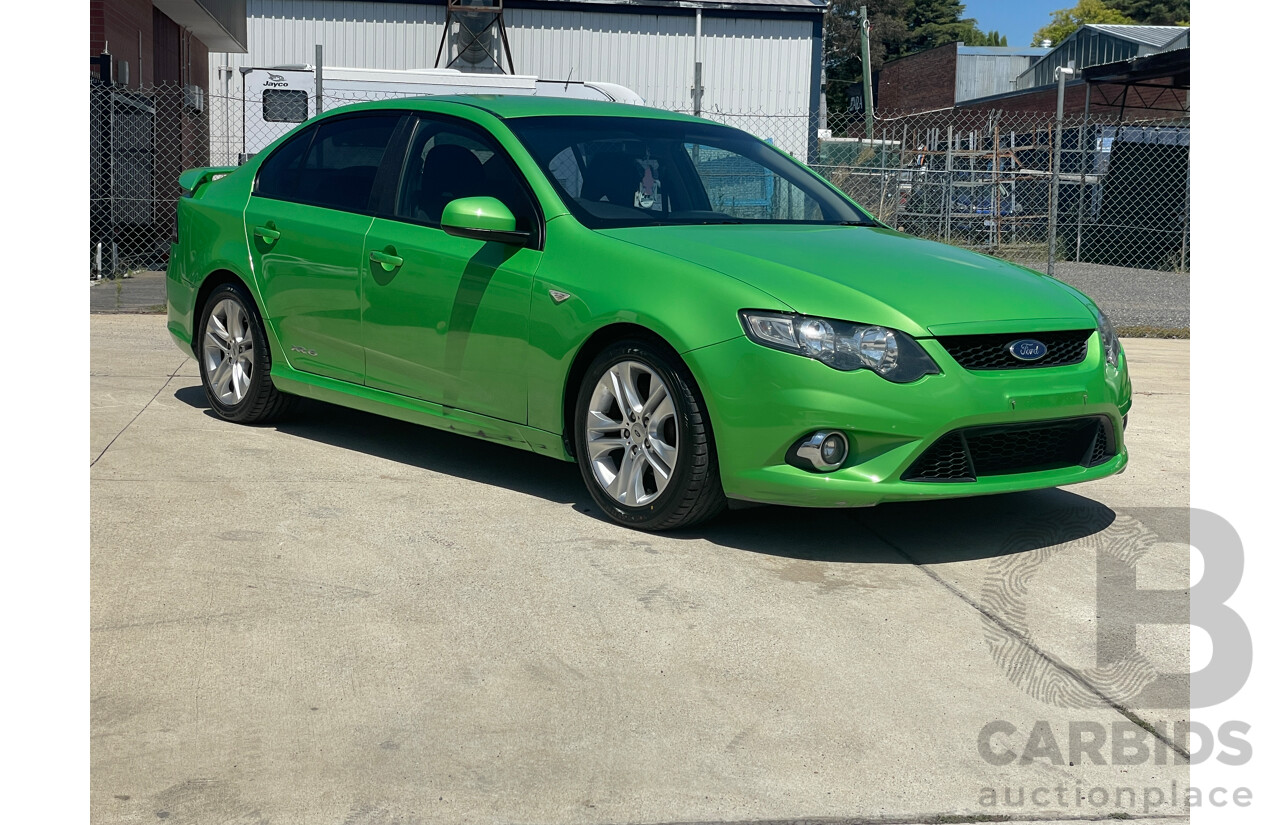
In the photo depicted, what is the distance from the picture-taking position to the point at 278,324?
662 cm

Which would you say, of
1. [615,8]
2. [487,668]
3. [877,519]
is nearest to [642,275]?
[877,519]

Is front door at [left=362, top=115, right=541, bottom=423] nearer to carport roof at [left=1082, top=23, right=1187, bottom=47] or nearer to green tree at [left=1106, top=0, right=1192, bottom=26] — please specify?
carport roof at [left=1082, top=23, right=1187, bottom=47]

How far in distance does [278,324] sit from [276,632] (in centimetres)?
281

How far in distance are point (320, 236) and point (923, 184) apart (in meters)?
18.3

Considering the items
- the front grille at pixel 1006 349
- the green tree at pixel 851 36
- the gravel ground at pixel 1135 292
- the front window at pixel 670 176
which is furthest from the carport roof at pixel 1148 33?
the front grille at pixel 1006 349

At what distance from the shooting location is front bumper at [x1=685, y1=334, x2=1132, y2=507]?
4695 mm

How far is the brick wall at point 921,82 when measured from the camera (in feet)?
211

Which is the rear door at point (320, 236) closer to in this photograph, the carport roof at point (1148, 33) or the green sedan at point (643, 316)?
the green sedan at point (643, 316)

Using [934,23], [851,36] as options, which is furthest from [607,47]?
[934,23]

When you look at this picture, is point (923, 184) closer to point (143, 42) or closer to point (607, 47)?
point (607, 47)

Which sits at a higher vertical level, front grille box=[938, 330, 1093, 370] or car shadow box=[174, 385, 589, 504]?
front grille box=[938, 330, 1093, 370]

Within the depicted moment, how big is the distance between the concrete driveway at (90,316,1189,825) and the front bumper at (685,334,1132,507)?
30 cm

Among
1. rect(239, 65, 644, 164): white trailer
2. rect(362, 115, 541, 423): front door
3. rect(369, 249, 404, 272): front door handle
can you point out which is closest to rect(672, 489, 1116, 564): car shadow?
rect(362, 115, 541, 423): front door

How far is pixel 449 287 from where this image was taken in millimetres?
5750
